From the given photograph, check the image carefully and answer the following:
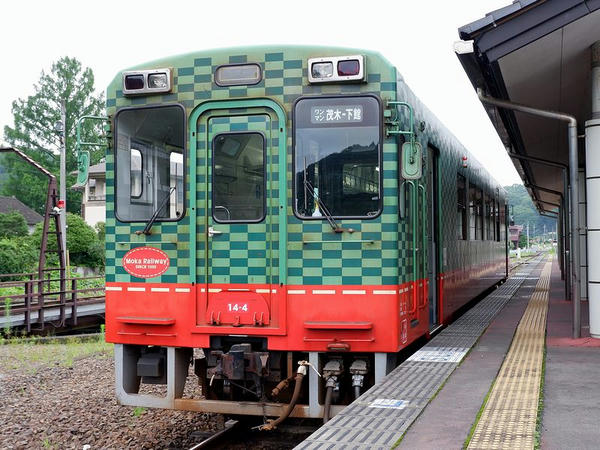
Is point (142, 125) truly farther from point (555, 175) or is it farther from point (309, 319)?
point (555, 175)

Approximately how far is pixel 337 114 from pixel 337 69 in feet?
1.20

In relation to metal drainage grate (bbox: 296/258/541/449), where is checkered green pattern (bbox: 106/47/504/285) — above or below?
above

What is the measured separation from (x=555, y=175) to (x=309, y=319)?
1489 centimetres

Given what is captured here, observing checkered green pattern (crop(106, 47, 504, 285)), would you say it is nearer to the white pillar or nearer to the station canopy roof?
the station canopy roof

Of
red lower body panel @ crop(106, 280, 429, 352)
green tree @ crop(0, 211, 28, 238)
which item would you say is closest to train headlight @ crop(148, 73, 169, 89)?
red lower body panel @ crop(106, 280, 429, 352)

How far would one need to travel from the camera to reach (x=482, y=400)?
16.9 feet

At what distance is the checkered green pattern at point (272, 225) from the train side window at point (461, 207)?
A: 4.01 m

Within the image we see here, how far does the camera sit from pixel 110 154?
6.75 metres

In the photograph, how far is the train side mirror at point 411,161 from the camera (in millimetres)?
5918

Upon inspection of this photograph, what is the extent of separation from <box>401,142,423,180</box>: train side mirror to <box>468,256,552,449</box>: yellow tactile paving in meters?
1.75

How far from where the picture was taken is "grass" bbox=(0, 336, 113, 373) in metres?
11.6

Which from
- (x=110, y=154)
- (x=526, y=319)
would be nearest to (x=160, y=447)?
(x=110, y=154)

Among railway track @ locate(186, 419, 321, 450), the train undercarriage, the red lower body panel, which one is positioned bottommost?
railway track @ locate(186, 419, 321, 450)

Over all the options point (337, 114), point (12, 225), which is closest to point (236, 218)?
point (337, 114)
